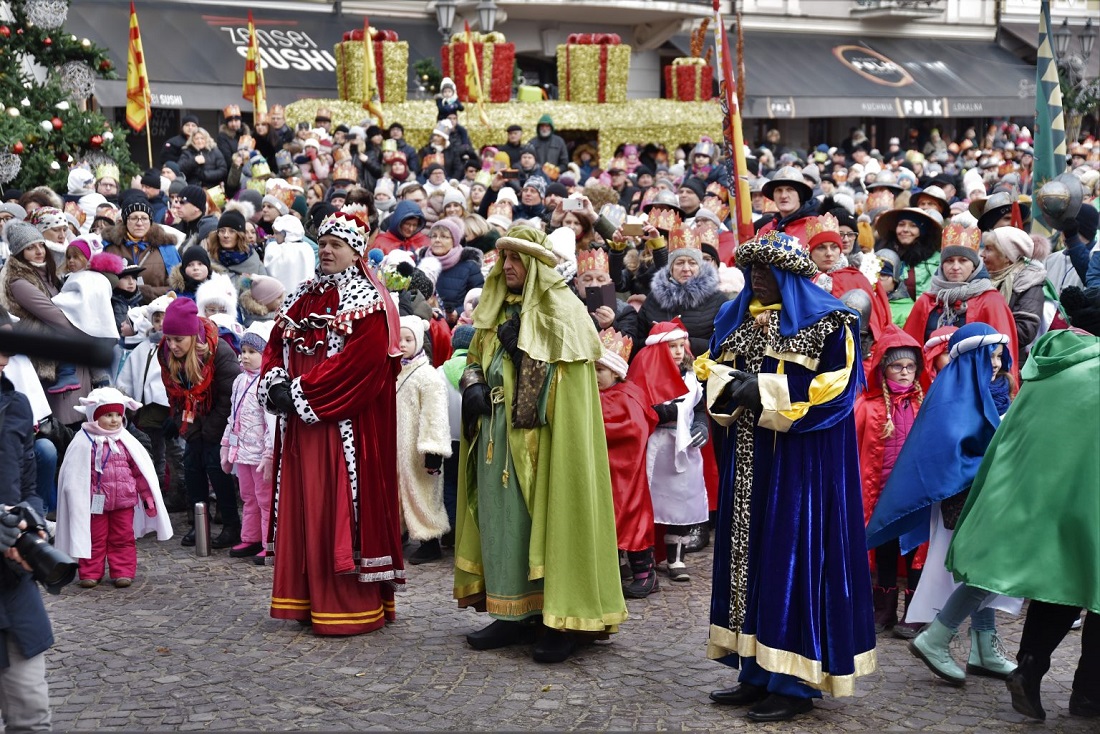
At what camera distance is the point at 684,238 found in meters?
9.70

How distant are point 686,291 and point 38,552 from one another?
504 cm

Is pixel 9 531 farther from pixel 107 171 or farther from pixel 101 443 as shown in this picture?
pixel 107 171

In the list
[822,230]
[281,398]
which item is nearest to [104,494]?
[281,398]

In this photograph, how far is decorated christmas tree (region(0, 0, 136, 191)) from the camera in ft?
43.3

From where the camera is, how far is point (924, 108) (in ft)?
104

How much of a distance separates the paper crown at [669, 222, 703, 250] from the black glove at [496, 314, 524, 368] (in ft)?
11.0

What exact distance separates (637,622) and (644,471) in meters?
0.93

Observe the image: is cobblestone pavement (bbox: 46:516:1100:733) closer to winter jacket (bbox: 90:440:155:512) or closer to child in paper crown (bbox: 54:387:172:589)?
child in paper crown (bbox: 54:387:172:589)

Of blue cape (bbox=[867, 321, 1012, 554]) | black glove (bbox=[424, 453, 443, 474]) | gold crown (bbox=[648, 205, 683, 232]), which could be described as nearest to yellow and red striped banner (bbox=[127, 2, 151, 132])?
gold crown (bbox=[648, 205, 683, 232])

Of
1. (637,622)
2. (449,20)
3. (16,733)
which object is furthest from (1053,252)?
(449,20)

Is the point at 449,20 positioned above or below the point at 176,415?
above

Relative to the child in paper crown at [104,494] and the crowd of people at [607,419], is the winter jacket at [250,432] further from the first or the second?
the child in paper crown at [104,494]

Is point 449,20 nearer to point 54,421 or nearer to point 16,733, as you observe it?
point 54,421

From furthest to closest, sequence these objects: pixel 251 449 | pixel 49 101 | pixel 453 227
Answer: pixel 49 101
pixel 453 227
pixel 251 449
